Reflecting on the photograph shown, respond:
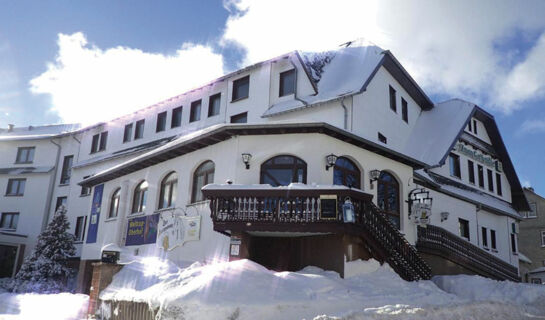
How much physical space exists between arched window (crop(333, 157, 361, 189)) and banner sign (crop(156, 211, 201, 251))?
4615mm

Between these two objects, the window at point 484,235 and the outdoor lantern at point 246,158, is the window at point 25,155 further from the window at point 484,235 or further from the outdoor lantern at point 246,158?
the window at point 484,235

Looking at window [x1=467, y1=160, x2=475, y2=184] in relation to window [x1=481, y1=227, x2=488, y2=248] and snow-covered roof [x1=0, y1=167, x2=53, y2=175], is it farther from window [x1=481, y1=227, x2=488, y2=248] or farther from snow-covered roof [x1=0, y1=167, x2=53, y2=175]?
snow-covered roof [x1=0, y1=167, x2=53, y2=175]

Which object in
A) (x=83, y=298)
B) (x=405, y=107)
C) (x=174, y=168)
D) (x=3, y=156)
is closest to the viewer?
(x=83, y=298)

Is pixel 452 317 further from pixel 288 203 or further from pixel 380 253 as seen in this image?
pixel 288 203

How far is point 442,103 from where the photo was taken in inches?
1048

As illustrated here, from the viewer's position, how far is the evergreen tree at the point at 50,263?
80.8 ft

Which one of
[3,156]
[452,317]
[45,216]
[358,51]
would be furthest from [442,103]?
[3,156]

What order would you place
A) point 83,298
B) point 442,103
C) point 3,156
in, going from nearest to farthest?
point 83,298, point 442,103, point 3,156

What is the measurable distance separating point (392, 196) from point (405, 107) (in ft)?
29.6

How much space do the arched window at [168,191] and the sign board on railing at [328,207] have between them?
676 centimetres

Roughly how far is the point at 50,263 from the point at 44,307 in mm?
10616

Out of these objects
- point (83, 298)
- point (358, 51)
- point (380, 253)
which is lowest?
point (83, 298)

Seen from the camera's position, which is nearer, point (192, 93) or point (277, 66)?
point (277, 66)

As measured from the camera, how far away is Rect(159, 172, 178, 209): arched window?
A: 1781 cm
